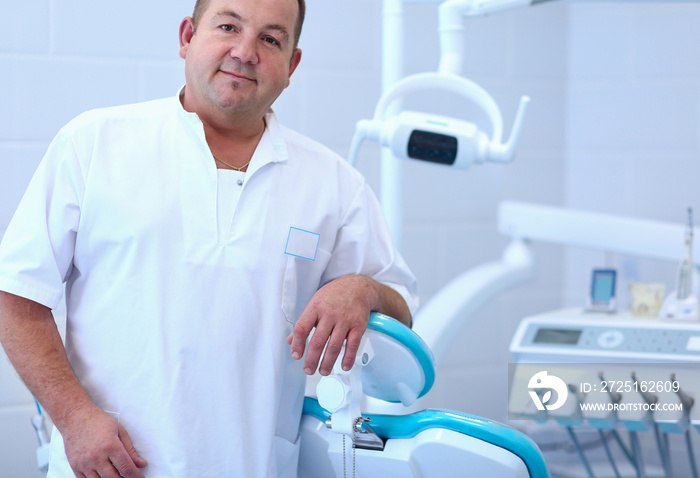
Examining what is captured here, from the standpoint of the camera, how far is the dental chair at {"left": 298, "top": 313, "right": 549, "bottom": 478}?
4.17 ft

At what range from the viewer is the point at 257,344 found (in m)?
1.48

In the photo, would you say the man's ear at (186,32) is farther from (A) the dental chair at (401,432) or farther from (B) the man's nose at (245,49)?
(A) the dental chair at (401,432)

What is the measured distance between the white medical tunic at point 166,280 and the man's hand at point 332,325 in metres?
0.15

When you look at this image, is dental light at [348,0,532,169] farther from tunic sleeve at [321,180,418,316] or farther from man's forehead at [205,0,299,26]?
man's forehead at [205,0,299,26]

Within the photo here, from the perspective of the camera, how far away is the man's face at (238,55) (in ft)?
4.84

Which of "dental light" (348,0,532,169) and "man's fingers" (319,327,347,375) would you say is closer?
"man's fingers" (319,327,347,375)

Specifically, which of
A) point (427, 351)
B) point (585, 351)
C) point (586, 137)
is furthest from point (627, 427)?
point (586, 137)

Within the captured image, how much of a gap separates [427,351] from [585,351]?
0.66m

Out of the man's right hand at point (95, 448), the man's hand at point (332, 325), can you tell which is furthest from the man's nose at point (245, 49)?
the man's right hand at point (95, 448)

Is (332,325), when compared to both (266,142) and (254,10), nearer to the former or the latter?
(266,142)

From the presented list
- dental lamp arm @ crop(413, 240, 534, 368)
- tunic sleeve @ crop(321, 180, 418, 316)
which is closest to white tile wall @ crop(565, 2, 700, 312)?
dental lamp arm @ crop(413, 240, 534, 368)

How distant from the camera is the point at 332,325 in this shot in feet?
4.42

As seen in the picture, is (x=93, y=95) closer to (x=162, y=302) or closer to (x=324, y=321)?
(x=162, y=302)

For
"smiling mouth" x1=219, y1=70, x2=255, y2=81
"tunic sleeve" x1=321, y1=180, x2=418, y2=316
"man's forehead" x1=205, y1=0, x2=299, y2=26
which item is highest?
"man's forehead" x1=205, y1=0, x2=299, y2=26
